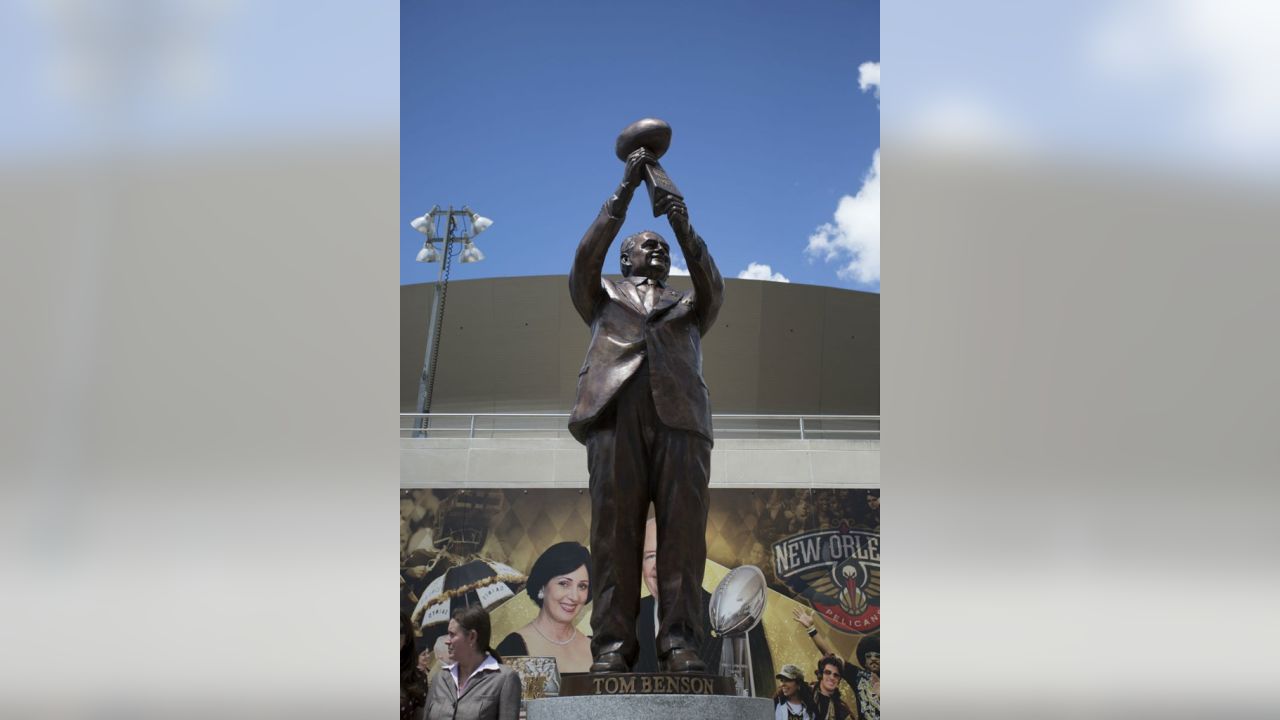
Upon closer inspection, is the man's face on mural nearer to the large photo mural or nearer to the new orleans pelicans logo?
the large photo mural

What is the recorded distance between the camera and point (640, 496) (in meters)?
4.18

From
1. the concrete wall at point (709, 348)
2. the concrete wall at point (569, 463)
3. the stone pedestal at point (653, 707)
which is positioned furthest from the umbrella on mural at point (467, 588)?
the stone pedestal at point (653, 707)

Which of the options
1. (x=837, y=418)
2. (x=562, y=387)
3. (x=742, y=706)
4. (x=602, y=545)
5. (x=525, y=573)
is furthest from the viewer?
(x=562, y=387)

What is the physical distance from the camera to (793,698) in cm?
1368

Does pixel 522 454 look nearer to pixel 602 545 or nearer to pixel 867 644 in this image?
pixel 867 644

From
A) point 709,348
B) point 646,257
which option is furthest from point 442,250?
point 646,257

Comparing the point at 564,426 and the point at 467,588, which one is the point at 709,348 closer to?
the point at 564,426

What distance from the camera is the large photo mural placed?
45.4ft

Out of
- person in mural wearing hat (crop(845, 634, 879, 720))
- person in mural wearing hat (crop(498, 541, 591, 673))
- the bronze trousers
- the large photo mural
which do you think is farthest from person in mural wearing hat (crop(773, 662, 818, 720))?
the bronze trousers

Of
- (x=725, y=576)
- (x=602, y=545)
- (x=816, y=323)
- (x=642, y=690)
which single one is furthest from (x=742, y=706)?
(x=816, y=323)

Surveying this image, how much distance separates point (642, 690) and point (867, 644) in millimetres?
11167

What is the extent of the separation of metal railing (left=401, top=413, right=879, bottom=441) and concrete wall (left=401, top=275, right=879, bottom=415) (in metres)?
6.01

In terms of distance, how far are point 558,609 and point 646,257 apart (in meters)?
10.1

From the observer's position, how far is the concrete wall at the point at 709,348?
22.7 metres
